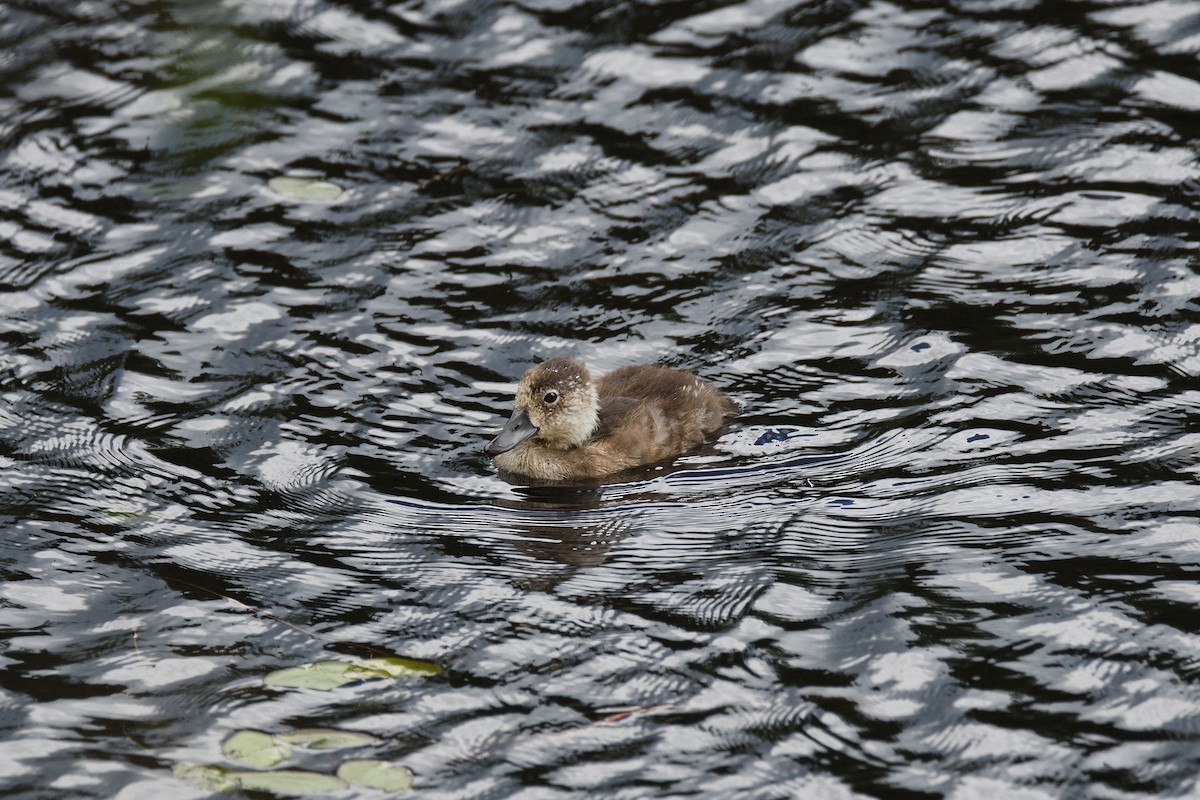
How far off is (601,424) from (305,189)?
11.1ft

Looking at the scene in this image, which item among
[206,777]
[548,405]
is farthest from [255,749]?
[548,405]

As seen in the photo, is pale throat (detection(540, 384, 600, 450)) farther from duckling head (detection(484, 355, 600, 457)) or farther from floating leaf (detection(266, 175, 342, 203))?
floating leaf (detection(266, 175, 342, 203))

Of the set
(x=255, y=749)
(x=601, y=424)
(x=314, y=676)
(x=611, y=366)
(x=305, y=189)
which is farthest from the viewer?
(x=305, y=189)

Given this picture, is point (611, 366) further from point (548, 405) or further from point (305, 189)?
point (305, 189)

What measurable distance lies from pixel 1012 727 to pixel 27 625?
13.7 ft

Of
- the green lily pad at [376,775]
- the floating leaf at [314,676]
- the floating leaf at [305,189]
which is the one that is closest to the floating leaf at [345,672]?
the floating leaf at [314,676]

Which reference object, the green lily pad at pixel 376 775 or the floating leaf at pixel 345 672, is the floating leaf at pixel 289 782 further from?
the floating leaf at pixel 345 672

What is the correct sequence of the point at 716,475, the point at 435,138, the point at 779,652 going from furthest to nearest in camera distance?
1. the point at 435,138
2. the point at 716,475
3. the point at 779,652

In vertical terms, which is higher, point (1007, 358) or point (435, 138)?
point (435, 138)

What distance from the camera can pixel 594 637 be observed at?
264 inches

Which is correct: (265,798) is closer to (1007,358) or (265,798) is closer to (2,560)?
Answer: (2,560)

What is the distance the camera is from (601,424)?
8547 millimetres

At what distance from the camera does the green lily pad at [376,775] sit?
586 cm

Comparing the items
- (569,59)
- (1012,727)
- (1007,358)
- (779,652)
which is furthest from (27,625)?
(569,59)
